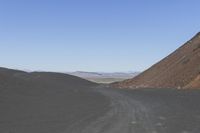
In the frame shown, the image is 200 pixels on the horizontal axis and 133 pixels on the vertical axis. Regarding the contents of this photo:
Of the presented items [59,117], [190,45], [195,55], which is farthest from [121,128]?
[190,45]

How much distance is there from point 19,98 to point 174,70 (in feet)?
154

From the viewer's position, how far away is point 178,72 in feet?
236

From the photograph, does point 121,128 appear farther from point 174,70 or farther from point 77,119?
point 174,70

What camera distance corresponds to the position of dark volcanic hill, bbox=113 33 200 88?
6494 cm

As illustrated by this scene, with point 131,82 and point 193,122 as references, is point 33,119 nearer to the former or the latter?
point 193,122

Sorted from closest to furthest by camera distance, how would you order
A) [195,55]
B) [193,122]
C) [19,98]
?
[193,122] < [19,98] < [195,55]

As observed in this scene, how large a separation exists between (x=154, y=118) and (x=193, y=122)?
207cm

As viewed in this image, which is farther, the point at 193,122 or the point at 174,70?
the point at 174,70

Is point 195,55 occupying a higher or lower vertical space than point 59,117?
higher

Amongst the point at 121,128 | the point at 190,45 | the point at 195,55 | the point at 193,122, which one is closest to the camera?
the point at 121,128

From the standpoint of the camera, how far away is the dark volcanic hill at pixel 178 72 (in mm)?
64944

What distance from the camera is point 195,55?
74188 millimetres

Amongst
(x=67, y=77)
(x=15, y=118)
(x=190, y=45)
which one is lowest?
(x=15, y=118)

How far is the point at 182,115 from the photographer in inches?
916
